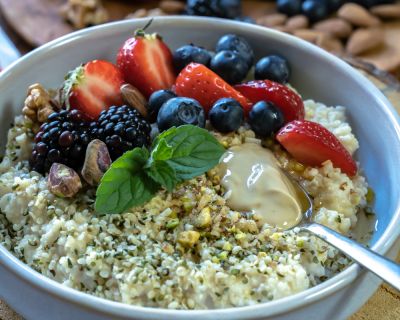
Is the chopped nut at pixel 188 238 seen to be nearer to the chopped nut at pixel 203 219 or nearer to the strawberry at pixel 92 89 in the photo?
the chopped nut at pixel 203 219

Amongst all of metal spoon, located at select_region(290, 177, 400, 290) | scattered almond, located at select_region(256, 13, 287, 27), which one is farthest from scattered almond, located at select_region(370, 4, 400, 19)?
metal spoon, located at select_region(290, 177, 400, 290)

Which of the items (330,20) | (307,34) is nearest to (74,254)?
(307,34)

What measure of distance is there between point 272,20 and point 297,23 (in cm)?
13

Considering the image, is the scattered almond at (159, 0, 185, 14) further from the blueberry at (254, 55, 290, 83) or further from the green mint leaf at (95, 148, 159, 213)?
the green mint leaf at (95, 148, 159, 213)

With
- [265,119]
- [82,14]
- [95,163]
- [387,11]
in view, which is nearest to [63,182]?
[95,163]

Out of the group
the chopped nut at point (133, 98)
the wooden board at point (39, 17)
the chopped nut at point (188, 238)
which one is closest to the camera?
the chopped nut at point (188, 238)

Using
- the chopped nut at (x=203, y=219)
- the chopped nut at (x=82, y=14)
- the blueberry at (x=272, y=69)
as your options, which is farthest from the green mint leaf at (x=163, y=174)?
the chopped nut at (x=82, y=14)

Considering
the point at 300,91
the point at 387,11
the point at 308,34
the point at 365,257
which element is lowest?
the point at 387,11

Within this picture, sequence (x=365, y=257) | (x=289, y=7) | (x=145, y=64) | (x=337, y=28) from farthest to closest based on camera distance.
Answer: (x=289, y=7)
(x=337, y=28)
(x=145, y=64)
(x=365, y=257)

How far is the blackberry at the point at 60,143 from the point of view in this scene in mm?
1603

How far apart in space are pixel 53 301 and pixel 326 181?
2.67 ft

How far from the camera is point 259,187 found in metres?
1.62

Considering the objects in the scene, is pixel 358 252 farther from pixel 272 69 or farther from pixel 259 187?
pixel 272 69

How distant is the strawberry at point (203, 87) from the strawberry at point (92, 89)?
0.20m
